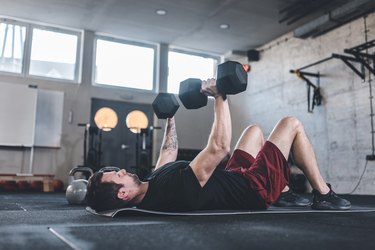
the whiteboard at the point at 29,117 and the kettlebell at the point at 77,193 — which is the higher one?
the whiteboard at the point at 29,117

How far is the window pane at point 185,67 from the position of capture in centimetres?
696

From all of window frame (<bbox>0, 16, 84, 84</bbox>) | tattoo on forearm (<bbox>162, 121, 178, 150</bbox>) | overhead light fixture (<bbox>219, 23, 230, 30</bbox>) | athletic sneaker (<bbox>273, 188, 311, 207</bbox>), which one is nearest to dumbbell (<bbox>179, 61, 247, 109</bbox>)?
tattoo on forearm (<bbox>162, 121, 178, 150</bbox>)

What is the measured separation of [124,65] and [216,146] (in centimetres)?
521

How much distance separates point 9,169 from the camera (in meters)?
5.70

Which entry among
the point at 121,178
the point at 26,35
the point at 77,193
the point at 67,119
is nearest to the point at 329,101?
the point at 77,193

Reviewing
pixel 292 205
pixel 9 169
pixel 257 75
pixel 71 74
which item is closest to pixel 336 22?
pixel 257 75

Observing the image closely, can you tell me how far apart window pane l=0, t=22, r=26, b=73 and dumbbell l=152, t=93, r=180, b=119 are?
4543 millimetres

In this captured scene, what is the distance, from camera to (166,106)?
2145 millimetres

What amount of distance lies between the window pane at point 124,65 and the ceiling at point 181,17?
0.23 meters

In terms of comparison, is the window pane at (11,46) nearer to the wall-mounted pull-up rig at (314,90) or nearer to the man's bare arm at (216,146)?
the wall-mounted pull-up rig at (314,90)

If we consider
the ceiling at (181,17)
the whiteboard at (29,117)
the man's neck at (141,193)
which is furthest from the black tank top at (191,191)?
the whiteboard at (29,117)

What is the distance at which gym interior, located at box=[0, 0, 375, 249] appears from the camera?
494 cm

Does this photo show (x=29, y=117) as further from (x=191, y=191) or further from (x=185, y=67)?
(x=191, y=191)

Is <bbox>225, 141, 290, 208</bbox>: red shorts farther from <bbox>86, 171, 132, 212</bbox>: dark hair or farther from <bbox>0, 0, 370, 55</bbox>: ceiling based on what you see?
<bbox>0, 0, 370, 55</bbox>: ceiling
